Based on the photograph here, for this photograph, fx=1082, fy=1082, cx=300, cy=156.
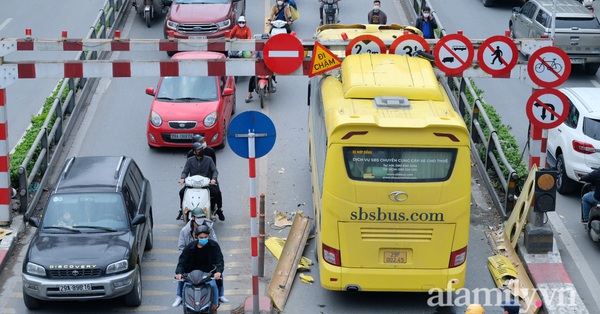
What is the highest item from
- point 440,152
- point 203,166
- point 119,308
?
point 440,152

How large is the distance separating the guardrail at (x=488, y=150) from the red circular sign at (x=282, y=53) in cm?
446

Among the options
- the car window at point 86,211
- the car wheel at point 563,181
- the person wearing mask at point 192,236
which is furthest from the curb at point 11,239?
the car wheel at point 563,181

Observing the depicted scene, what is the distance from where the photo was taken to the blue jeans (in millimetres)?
18444

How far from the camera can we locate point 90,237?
53.0 feet

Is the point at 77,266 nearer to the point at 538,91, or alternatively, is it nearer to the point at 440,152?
the point at 440,152

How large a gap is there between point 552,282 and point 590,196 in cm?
234

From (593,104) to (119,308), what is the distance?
383 inches

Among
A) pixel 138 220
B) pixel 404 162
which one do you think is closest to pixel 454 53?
pixel 404 162

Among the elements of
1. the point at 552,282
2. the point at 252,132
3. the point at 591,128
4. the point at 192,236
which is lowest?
the point at 552,282

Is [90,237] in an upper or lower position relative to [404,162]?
lower

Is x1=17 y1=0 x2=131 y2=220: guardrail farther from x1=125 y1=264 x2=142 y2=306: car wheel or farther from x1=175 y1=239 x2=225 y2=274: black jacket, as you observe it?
x1=175 y1=239 x2=225 y2=274: black jacket

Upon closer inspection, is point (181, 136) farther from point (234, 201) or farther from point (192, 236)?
point (192, 236)

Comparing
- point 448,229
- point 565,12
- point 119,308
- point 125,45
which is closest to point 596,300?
point 448,229

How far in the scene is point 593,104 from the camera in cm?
2038
